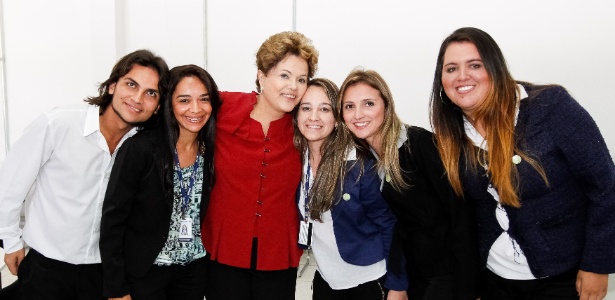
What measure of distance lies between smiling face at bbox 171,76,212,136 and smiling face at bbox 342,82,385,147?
65 cm

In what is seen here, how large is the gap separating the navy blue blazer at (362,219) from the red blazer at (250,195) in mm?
284

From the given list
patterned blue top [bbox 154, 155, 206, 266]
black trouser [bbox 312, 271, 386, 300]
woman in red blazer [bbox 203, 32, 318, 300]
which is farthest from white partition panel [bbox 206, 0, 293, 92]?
black trouser [bbox 312, 271, 386, 300]

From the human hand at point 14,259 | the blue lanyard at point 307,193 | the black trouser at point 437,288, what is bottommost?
the black trouser at point 437,288

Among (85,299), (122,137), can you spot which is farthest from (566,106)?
(85,299)

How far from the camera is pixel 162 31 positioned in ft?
15.0

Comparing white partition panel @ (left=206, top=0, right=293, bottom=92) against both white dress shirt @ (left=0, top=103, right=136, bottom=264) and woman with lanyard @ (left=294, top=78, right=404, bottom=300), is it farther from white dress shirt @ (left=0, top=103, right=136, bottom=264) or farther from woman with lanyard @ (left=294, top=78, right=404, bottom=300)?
white dress shirt @ (left=0, top=103, right=136, bottom=264)

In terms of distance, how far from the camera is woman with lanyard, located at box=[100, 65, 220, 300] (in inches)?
73.4

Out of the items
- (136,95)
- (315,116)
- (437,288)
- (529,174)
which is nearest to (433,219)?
(437,288)

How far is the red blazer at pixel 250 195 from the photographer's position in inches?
83.6

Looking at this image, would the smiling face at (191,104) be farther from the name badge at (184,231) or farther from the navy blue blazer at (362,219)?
the navy blue blazer at (362,219)

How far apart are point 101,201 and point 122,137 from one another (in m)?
0.30

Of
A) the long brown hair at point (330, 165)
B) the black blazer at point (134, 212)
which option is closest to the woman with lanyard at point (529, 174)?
the long brown hair at point (330, 165)

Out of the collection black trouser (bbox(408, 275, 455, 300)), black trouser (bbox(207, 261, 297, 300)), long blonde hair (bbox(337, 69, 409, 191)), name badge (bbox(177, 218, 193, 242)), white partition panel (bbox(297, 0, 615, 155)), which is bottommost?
black trouser (bbox(207, 261, 297, 300))

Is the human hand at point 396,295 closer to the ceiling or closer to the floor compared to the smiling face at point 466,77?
closer to the floor
